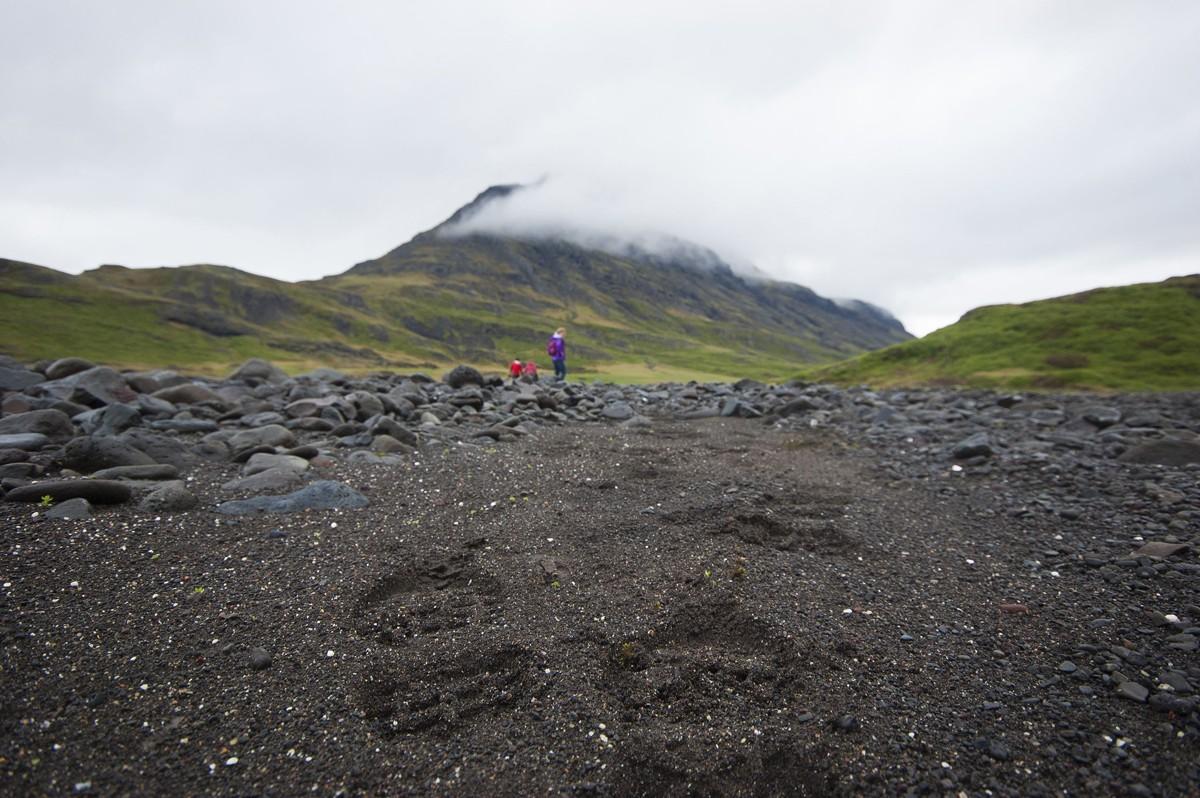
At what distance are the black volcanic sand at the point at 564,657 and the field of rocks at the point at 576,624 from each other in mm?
33

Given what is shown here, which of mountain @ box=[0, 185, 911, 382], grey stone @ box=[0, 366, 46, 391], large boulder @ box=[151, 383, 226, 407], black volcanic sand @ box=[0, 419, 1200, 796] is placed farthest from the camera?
mountain @ box=[0, 185, 911, 382]

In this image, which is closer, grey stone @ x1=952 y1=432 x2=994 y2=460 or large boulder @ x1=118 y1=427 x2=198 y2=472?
large boulder @ x1=118 y1=427 x2=198 y2=472

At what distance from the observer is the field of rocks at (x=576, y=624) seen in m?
4.50

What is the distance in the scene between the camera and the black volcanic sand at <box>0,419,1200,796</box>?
4441mm

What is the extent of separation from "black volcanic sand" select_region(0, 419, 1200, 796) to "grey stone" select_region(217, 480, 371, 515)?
1.13ft

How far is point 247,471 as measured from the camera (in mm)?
10523

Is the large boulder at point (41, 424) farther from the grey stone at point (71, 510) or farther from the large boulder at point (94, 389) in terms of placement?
Answer: the grey stone at point (71, 510)

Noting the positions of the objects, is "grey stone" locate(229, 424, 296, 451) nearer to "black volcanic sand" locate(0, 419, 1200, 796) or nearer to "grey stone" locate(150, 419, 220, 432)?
"grey stone" locate(150, 419, 220, 432)

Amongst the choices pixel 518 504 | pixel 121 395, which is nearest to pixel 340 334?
pixel 121 395

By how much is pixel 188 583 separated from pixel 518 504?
504 centimetres

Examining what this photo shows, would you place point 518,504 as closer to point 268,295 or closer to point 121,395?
point 121,395

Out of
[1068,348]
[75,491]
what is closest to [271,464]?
[75,491]

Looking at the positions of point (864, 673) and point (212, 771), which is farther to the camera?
point (864, 673)

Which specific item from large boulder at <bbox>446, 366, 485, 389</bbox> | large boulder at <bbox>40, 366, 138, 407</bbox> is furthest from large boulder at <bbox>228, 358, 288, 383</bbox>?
large boulder at <bbox>40, 366, 138, 407</bbox>
